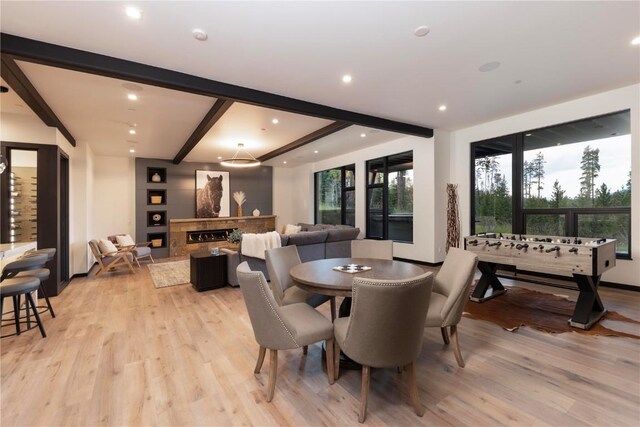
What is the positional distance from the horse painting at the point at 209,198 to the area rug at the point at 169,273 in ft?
6.94

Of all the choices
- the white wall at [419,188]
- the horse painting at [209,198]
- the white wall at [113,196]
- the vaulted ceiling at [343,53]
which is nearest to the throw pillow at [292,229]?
the white wall at [419,188]

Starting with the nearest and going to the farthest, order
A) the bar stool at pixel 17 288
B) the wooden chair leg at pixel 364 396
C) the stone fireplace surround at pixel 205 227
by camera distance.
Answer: the wooden chair leg at pixel 364 396
the bar stool at pixel 17 288
the stone fireplace surround at pixel 205 227

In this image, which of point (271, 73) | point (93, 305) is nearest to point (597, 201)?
point (271, 73)

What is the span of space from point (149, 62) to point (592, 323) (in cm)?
540

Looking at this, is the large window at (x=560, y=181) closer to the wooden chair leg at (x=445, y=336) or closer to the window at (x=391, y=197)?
the window at (x=391, y=197)

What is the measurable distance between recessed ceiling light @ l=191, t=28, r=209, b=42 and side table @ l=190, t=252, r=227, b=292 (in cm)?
321

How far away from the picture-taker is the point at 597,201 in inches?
177

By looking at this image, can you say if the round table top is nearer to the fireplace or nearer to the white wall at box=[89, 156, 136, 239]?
the fireplace

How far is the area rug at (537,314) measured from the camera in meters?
3.04

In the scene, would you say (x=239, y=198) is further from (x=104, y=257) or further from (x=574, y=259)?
(x=574, y=259)

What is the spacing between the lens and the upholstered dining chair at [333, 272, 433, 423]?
1.65m

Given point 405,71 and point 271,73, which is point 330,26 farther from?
point 405,71

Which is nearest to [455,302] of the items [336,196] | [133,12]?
[133,12]

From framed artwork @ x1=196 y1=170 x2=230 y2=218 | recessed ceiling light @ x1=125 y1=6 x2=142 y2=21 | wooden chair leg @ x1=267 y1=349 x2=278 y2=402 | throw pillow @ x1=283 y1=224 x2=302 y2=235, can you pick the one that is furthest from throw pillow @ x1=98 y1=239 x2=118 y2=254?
wooden chair leg @ x1=267 y1=349 x2=278 y2=402
